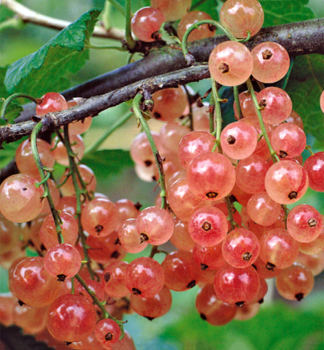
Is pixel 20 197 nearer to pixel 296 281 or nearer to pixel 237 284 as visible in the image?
pixel 237 284

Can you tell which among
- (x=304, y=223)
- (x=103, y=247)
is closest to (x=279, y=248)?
(x=304, y=223)

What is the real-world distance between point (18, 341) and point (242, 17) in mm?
535

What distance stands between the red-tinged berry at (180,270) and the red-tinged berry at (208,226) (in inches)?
3.9

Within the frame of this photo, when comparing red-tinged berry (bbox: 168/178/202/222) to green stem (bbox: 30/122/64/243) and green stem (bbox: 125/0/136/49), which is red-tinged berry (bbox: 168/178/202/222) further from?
green stem (bbox: 125/0/136/49)

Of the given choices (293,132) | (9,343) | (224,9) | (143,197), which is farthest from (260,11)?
(143,197)

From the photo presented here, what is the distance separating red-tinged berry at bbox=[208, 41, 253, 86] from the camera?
0.38 metres

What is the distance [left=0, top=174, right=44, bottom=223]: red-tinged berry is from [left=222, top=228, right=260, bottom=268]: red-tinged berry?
191mm

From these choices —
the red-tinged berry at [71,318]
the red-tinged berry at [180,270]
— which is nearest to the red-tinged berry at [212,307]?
the red-tinged berry at [180,270]

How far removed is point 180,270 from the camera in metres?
0.48

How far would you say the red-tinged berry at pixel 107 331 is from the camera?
1.46 feet

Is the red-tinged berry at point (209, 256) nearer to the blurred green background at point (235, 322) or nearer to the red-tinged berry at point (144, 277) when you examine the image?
the red-tinged berry at point (144, 277)

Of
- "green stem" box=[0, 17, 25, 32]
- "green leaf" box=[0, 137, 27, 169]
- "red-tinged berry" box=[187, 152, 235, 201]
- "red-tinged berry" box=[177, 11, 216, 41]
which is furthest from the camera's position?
"green stem" box=[0, 17, 25, 32]

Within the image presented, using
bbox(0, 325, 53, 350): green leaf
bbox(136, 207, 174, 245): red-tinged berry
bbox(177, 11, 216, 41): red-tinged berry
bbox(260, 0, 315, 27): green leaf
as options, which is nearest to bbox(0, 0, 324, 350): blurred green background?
bbox(260, 0, 315, 27): green leaf

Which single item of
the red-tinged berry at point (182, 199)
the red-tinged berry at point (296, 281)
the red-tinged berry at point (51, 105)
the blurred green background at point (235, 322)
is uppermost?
the red-tinged berry at point (51, 105)
